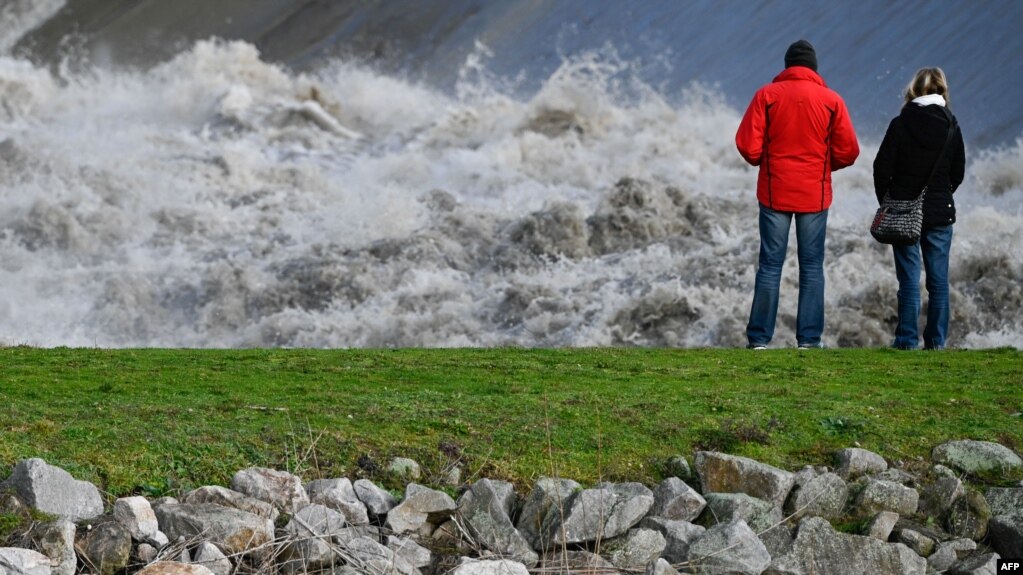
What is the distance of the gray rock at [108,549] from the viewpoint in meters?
5.48

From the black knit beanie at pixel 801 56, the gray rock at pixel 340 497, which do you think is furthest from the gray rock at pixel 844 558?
the black knit beanie at pixel 801 56

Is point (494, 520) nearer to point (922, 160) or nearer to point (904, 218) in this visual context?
point (904, 218)

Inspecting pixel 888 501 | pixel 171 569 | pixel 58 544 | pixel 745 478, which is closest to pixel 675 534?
pixel 745 478

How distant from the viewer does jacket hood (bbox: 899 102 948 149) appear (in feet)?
33.7

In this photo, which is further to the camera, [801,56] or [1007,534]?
[801,56]

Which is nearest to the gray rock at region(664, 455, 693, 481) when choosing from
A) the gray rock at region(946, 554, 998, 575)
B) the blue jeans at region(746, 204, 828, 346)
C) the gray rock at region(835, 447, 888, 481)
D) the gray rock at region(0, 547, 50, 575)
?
the gray rock at region(835, 447, 888, 481)

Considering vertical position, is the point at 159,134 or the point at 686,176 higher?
the point at 159,134

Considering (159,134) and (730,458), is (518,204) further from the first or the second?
(730,458)

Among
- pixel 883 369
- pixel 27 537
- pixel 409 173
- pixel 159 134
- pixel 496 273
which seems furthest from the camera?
pixel 159 134

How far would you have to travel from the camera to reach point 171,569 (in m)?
5.35

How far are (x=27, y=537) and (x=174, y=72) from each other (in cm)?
3063

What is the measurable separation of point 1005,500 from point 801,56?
5.27 metres

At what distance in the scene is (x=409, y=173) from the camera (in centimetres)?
2848

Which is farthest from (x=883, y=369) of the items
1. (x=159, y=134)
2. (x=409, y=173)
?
(x=159, y=134)
